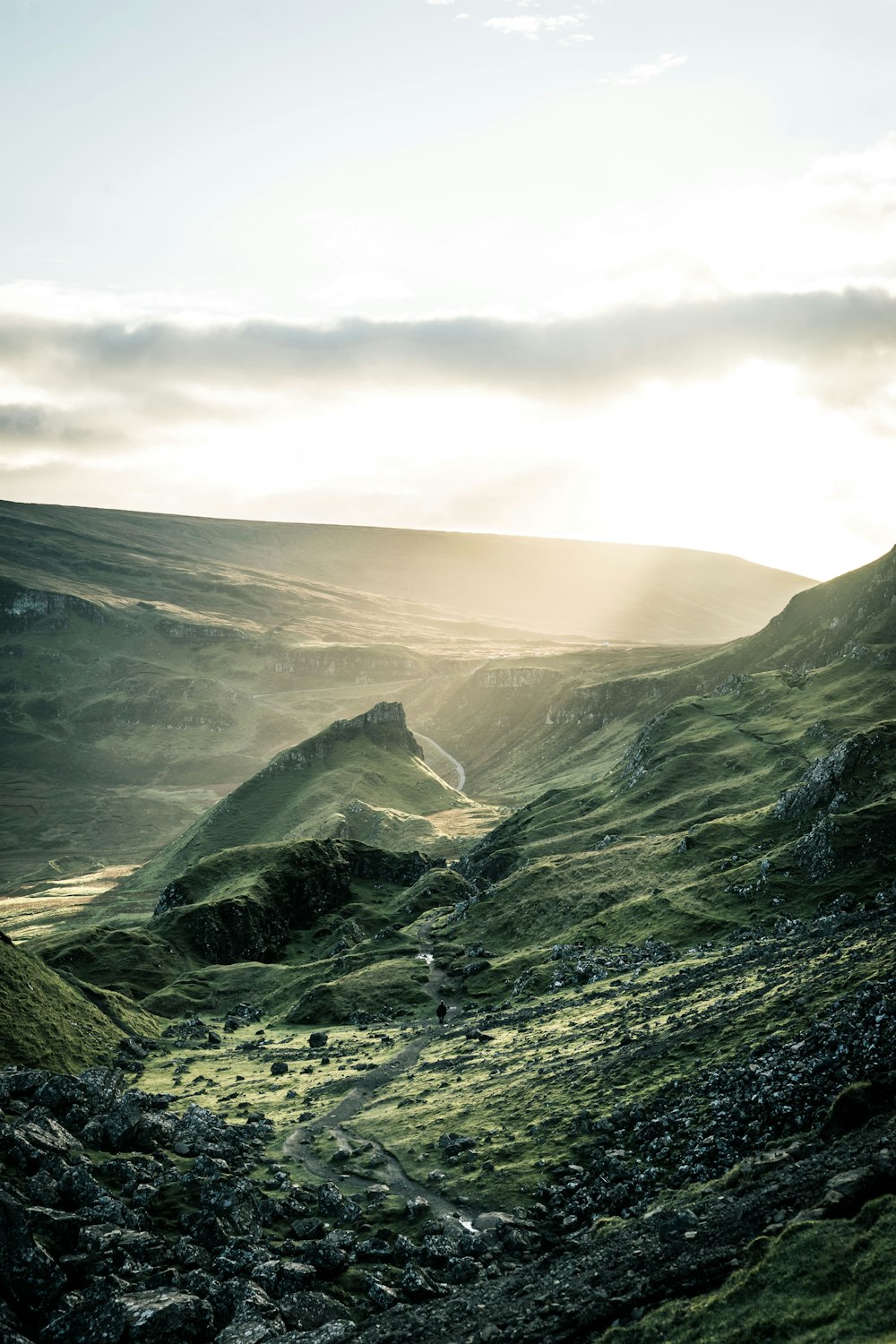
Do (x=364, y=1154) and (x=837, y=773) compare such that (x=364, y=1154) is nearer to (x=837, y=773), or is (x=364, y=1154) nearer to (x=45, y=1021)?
(x=45, y=1021)

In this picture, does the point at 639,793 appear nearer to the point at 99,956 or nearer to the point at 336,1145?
the point at 99,956

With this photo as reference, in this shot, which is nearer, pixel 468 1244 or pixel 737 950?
pixel 468 1244

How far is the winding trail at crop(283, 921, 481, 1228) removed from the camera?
173 feet

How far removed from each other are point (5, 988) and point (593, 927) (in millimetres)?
68668

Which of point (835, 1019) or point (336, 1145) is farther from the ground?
point (835, 1019)

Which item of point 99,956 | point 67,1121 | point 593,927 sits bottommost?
point 99,956

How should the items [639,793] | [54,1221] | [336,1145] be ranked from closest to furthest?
[54,1221]
[336,1145]
[639,793]

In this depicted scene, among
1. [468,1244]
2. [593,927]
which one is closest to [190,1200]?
[468,1244]

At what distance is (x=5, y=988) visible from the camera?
226ft

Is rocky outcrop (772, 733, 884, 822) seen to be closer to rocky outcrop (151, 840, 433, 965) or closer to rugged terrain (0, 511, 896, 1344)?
rugged terrain (0, 511, 896, 1344)

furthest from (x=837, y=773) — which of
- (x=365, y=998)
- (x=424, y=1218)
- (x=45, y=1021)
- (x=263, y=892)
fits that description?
(x=263, y=892)

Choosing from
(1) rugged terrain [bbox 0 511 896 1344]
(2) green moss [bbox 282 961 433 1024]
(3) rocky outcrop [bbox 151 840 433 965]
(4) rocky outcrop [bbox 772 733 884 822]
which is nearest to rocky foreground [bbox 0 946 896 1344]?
Answer: (1) rugged terrain [bbox 0 511 896 1344]

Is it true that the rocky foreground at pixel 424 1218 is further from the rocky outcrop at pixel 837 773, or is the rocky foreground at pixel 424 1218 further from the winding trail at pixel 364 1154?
the rocky outcrop at pixel 837 773

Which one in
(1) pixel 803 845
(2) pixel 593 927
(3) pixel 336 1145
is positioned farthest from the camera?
(2) pixel 593 927
